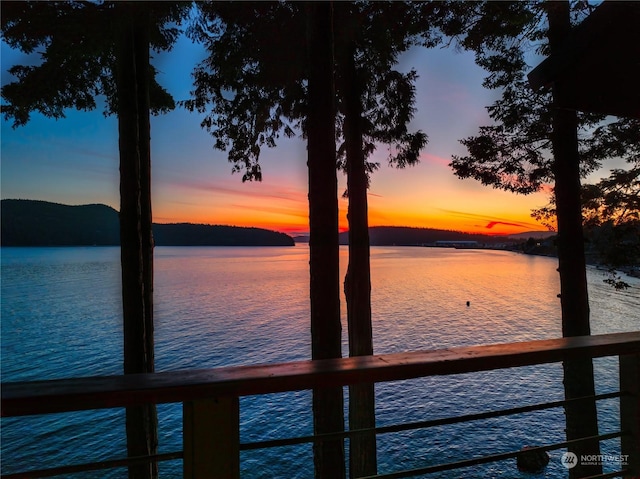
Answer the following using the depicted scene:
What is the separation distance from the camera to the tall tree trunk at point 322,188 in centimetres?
344

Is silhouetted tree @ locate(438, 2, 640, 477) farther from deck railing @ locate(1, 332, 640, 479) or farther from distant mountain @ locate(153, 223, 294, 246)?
distant mountain @ locate(153, 223, 294, 246)

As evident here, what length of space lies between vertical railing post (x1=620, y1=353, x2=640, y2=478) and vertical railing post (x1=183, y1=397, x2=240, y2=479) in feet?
5.68

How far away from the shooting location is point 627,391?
1.73m

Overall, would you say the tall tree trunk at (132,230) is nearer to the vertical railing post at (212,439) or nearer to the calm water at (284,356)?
the vertical railing post at (212,439)

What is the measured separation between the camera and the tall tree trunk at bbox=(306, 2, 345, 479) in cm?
344

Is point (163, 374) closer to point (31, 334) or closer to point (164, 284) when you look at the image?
point (31, 334)

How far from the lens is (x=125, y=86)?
15.9ft

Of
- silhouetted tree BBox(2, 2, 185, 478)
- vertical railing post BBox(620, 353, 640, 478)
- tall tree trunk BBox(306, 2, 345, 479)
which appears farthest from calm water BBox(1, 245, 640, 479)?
vertical railing post BBox(620, 353, 640, 478)

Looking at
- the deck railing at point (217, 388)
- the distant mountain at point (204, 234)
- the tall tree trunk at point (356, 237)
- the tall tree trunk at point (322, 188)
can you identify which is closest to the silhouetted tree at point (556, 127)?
the tall tree trunk at point (356, 237)

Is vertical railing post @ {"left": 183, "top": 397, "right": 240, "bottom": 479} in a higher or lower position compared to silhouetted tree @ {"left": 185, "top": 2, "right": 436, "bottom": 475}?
lower

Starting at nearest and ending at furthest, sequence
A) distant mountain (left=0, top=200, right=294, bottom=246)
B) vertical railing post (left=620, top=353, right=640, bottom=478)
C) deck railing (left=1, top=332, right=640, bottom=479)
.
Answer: deck railing (left=1, top=332, right=640, bottom=479) → vertical railing post (left=620, top=353, right=640, bottom=478) → distant mountain (left=0, top=200, right=294, bottom=246)

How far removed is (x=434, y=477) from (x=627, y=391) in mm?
12857

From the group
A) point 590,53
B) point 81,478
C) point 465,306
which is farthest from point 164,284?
point 590,53

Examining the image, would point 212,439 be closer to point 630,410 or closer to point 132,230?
point 630,410
